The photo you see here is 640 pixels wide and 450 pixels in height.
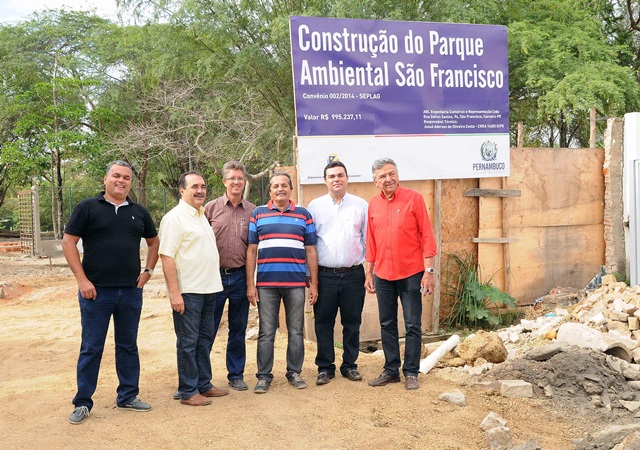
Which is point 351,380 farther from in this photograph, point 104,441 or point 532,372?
point 104,441

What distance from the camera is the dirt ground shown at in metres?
4.45

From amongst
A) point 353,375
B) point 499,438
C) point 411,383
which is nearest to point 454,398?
point 411,383

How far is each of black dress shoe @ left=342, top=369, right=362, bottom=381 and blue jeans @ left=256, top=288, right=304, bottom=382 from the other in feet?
1.78

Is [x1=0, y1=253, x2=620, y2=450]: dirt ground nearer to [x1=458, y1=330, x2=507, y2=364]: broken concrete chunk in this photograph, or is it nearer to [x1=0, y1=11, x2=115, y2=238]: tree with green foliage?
[x1=458, y1=330, x2=507, y2=364]: broken concrete chunk

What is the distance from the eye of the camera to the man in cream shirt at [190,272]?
4887 millimetres

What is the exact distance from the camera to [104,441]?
4398 millimetres

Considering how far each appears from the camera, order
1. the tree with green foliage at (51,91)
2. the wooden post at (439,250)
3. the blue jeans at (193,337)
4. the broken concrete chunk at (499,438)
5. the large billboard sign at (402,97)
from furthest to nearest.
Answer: the tree with green foliage at (51,91) < the wooden post at (439,250) < the large billboard sign at (402,97) < the blue jeans at (193,337) < the broken concrete chunk at (499,438)

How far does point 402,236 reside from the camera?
548 centimetres

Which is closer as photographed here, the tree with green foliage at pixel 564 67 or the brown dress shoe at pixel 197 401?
the brown dress shoe at pixel 197 401

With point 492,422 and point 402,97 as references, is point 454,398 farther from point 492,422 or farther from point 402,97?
point 402,97

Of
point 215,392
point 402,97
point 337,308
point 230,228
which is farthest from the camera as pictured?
point 402,97

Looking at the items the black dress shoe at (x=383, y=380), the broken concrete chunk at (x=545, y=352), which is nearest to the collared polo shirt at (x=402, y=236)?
the black dress shoe at (x=383, y=380)

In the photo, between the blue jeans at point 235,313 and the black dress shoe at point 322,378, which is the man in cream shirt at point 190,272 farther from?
the black dress shoe at point 322,378

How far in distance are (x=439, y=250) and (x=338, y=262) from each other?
3.07 m
